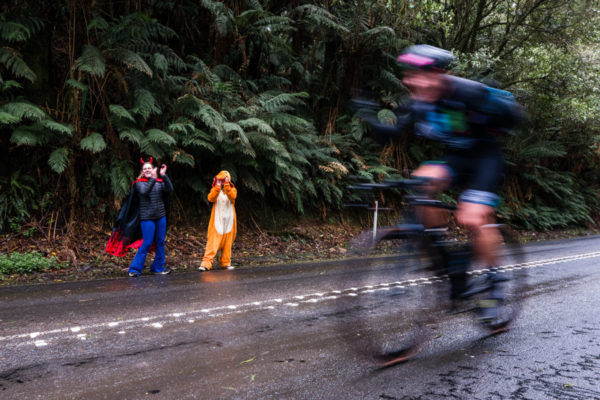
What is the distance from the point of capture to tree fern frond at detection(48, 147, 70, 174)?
9023 mm

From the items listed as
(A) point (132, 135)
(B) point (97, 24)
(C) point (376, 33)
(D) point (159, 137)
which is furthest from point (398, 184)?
(C) point (376, 33)

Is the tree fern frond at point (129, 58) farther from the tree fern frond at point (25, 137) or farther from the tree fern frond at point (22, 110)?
the tree fern frond at point (25, 137)

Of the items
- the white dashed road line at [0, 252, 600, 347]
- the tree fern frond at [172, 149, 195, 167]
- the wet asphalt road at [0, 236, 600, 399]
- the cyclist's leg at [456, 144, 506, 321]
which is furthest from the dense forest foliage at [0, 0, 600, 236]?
the wet asphalt road at [0, 236, 600, 399]

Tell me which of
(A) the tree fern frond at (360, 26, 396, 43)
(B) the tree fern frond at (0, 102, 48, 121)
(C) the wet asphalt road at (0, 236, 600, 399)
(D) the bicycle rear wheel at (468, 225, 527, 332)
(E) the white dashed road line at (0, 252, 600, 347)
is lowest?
(E) the white dashed road line at (0, 252, 600, 347)

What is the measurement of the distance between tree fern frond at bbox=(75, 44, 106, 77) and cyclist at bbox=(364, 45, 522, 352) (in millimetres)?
7354

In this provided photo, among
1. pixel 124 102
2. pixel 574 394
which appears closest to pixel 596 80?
pixel 124 102

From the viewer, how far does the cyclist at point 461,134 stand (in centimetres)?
381

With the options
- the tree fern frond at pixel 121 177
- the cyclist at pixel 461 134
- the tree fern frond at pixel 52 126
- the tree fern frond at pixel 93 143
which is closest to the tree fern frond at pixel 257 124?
the tree fern frond at pixel 121 177

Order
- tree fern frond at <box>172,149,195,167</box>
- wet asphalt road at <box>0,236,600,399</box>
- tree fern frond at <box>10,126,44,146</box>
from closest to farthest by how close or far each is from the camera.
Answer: wet asphalt road at <box>0,236,600,399</box>, tree fern frond at <box>10,126,44,146</box>, tree fern frond at <box>172,149,195,167</box>

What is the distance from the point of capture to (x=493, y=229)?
410cm

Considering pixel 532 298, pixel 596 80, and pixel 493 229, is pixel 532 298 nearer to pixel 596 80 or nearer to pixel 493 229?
pixel 493 229

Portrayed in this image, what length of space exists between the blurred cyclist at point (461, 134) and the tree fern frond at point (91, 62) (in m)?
7.35

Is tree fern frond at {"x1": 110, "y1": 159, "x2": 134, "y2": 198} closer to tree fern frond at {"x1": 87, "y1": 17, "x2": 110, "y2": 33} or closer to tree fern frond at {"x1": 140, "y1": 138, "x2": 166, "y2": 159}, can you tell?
tree fern frond at {"x1": 140, "y1": 138, "x2": 166, "y2": 159}

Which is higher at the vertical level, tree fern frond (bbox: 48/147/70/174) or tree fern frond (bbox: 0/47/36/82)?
tree fern frond (bbox: 0/47/36/82)
